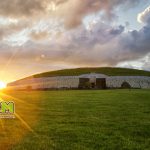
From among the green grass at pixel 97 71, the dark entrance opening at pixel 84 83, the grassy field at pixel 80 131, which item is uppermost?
the green grass at pixel 97 71

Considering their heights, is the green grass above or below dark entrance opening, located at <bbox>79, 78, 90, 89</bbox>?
above

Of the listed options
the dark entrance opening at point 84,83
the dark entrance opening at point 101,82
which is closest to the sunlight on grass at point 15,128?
the dark entrance opening at point 84,83

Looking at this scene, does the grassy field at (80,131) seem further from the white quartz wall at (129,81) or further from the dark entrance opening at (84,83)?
the white quartz wall at (129,81)

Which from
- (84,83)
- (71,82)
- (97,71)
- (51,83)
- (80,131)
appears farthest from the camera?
(97,71)

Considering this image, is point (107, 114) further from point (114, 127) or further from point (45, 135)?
point (45, 135)

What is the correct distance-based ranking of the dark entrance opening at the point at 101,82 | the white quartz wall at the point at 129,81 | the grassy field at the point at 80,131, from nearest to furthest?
1. the grassy field at the point at 80,131
2. the dark entrance opening at the point at 101,82
3. the white quartz wall at the point at 129,81

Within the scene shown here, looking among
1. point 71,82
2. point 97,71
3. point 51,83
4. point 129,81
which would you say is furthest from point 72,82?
point 97,71

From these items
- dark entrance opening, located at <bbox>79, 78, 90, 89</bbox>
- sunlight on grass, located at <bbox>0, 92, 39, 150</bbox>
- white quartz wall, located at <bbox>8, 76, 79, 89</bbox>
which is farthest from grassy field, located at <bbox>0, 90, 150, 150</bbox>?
white quartz wall, located at <bbox>8, 76, 79, 89</bbox>

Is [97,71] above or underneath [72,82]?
above

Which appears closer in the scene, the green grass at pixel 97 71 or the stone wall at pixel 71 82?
the stone wall at pixel 71 82

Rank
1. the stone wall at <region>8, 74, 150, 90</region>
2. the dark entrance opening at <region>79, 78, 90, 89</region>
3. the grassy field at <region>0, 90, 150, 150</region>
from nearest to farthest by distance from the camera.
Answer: the grassy field at <region>0, 90, 150, 150</region>, the dark entrance opening at <region>79, 78, 90, 89</region>, the stone wall at <region>8, 74, 150, 90</region>

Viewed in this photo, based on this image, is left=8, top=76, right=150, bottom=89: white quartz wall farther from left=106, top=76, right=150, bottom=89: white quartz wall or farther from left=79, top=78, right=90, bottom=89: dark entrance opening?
left=79, top=78, right=90, bottom=89: dark entrance opening

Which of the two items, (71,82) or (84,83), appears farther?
(71,82)

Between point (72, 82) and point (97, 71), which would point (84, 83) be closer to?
point (72, 82)
